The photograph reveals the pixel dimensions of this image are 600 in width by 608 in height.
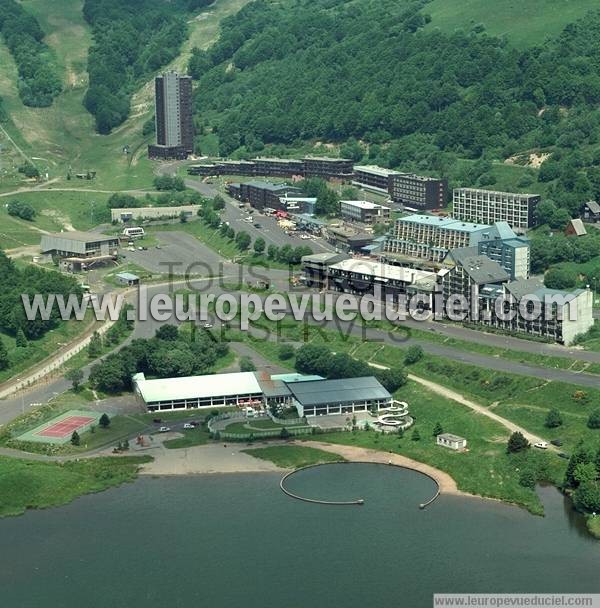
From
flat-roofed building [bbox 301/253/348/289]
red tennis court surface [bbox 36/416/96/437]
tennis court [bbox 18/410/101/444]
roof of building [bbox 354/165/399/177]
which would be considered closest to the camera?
tennis court [bbox 18/410/101/444]

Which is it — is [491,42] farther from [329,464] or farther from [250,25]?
[329,464]

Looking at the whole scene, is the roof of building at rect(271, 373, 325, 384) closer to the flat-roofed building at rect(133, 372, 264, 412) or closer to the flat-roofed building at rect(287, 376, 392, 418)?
the flat-roofed building at rect(133, 372, 264, 412)

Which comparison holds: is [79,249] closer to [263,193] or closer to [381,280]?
[263,193]

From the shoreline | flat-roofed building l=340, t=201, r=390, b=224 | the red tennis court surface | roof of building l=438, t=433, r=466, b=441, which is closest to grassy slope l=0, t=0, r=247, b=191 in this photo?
flat-roofed building l=340, t=201, r=390, b=224

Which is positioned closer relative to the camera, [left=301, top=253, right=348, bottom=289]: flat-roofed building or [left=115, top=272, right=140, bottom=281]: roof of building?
[left=301, top=253, right=348, bottom=289]: flat-roofed building

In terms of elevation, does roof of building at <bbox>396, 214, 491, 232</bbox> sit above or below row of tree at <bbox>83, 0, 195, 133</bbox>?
below

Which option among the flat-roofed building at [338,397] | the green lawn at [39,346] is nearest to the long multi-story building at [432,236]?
the flat-roofed building at [338,397]

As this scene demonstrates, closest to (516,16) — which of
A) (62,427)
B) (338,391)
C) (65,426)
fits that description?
(338,391)
